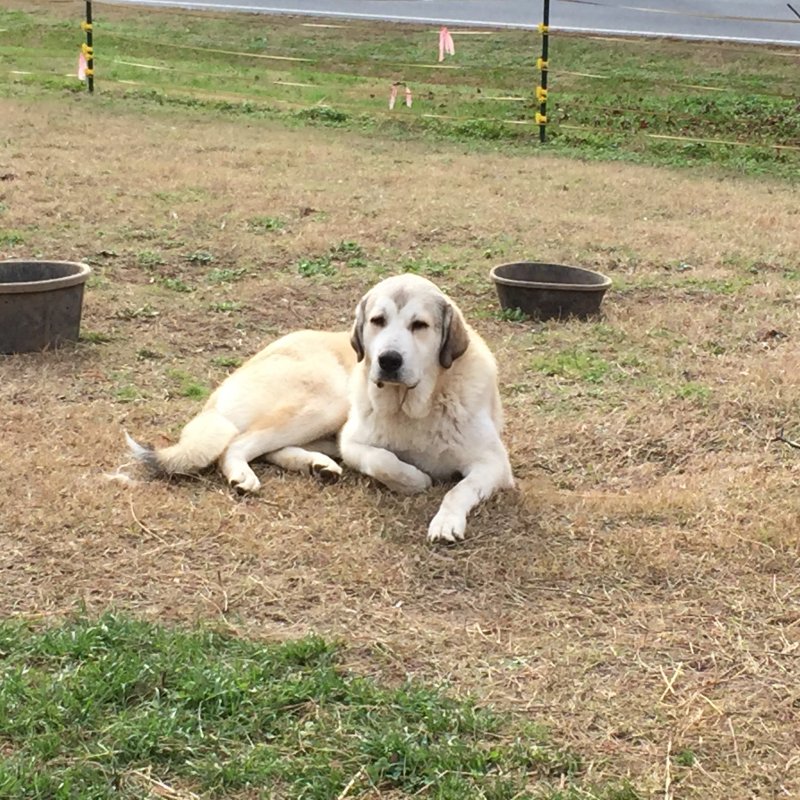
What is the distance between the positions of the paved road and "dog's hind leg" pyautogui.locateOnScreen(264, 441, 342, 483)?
17660 mm

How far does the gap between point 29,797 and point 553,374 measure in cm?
416

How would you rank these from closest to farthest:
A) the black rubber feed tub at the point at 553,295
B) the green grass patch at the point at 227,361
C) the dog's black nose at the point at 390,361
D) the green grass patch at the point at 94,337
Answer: the dog's black nose at the point at 390,361 → the green grass patch at the point at 227,361 → the green grass patch at the point at 94,337 → the black rubber feed tub at the point at 553,295

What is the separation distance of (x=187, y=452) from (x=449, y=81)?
55.3 feet

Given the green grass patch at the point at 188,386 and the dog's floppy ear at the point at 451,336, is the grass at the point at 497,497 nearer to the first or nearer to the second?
the green grass patch at the point at 188,386

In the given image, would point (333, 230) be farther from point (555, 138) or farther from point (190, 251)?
point (555, 138)

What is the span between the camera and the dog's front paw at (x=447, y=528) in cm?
406

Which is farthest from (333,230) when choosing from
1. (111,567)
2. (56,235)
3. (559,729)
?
(559,729)

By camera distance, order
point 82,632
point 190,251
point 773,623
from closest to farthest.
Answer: point 82,632
point 773,623
point 190,251

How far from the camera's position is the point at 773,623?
3.52 m

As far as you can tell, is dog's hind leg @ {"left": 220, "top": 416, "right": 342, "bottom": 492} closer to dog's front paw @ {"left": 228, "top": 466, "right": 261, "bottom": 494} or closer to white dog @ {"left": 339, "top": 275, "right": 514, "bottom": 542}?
dog's front paw @ {"left": 228, "top": 466, "right": 261, "bottom": 494}

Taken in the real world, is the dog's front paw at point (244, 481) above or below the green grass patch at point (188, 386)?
above

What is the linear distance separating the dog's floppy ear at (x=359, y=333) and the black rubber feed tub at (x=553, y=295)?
2.61 metres

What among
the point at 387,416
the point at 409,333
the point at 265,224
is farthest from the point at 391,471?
the point at 265,224

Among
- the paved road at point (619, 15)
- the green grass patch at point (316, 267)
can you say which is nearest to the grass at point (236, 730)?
the green grass patch at point (316, 267)
